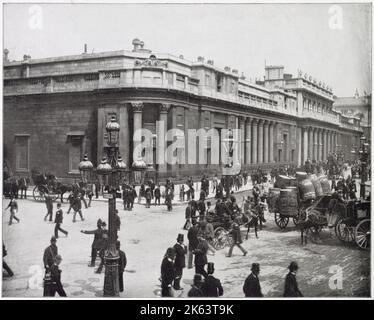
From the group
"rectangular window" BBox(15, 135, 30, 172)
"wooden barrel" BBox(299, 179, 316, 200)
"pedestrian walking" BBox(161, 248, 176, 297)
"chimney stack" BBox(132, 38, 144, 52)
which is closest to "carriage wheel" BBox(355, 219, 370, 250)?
"wooden barrel" BBox(299, 179, 316, 200)

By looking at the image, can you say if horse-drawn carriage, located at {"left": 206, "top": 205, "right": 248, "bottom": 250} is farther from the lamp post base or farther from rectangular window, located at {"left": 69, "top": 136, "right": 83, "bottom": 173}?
rectangular window, located at {"left": 69, "top": 136, "right": 83, "bottom": 173}

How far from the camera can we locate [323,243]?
14938 mm

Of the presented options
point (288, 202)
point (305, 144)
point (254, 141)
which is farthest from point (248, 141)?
point (288, 202)

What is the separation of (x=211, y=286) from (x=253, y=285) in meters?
1.00

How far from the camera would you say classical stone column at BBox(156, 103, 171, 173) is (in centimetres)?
2472

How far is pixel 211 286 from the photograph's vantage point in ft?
35.0

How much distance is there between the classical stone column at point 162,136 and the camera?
973 inches

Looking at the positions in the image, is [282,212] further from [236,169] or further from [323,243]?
[236,169]

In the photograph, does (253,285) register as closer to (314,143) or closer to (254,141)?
(254,141)

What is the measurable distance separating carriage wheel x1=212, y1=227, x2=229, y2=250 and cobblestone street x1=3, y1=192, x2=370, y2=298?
10.9 inches

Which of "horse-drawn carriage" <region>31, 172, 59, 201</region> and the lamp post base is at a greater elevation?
"horse-drawn carriage" <region>31, 172, 59, 201</region>
